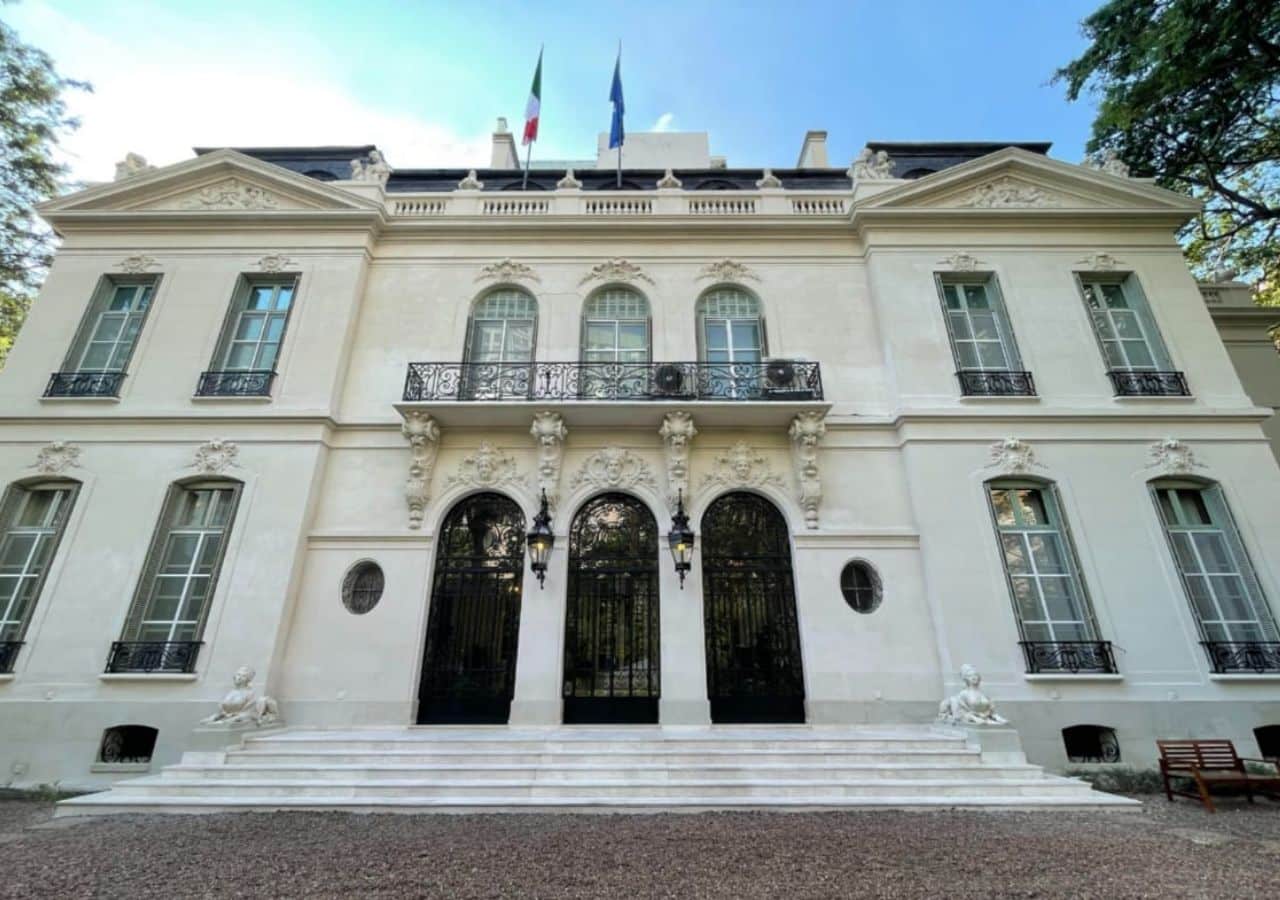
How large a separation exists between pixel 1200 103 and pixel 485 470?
15.5m

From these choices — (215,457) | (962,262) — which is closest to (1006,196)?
(962,262)

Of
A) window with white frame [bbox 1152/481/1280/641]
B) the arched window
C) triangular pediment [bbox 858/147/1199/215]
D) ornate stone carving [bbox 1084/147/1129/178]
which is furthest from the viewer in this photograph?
ornate stone carving [bbox 1084/147/1129/178]

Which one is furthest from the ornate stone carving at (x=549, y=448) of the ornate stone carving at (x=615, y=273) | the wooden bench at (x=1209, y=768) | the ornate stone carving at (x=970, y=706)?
the wooden bench at (x=1209, y=768)

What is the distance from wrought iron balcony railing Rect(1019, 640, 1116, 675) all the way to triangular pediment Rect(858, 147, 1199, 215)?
7.78m

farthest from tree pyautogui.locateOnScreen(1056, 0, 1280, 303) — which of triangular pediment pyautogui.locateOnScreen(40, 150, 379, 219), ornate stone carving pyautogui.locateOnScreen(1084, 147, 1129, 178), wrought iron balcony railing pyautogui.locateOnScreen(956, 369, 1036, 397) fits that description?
triangular pediment pyautogui.locateOnScreen(40, 150, 379, 219)

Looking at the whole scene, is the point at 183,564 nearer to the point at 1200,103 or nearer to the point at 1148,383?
the point at 1148,383

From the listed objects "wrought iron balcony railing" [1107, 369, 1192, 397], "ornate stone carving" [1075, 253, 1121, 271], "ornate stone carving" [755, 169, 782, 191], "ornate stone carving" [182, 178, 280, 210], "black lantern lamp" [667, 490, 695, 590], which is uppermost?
"ornate stone carving" [755, 169, 782, 191]

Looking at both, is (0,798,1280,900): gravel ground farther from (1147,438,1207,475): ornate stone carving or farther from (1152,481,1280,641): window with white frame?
(1147,438,1207,475): ornate stone carving

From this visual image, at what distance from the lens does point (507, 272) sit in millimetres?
10562

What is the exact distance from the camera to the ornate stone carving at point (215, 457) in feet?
28.8

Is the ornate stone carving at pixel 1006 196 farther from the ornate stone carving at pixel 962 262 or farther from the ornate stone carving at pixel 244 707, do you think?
the ornate stone carving at pixel 244 707

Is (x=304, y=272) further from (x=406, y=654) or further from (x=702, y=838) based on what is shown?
(x=702, y=838)

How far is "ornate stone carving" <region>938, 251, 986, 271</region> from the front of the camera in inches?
404

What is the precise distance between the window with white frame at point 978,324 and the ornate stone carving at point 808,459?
9.61 feet
